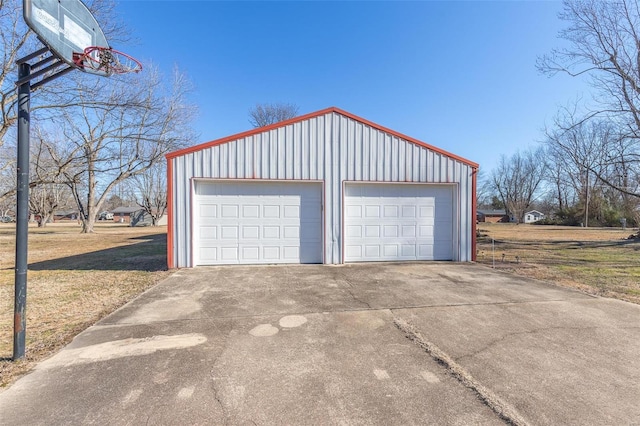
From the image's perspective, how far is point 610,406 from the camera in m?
2.28

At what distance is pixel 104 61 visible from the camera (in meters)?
3.40

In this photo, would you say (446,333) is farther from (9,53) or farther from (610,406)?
(9,53)

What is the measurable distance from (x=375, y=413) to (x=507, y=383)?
4.19ft

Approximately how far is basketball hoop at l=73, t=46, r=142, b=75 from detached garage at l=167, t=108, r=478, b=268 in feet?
12.9

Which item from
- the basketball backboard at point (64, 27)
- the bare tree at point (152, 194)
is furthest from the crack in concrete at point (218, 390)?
the bare tree at point (152, 194)

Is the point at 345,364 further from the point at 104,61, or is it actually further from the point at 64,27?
the point at 64,27

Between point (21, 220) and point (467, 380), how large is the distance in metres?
4.45

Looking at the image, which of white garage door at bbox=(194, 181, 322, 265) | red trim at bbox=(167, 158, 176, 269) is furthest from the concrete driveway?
white garage door at bbox=(194, 181, 322, 265)

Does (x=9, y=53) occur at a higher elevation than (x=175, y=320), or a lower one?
higher

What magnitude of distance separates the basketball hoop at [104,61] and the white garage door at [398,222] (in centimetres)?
585

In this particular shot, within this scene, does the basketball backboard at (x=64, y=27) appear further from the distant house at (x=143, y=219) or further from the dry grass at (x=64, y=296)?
the distant house at (x=143, y=219)

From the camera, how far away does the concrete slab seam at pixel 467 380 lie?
2156 millimetres

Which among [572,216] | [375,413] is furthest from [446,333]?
[572,216]

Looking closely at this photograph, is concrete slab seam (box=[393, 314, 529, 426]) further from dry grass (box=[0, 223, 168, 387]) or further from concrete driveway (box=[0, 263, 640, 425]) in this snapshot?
dry grass (box=[0, 223, 168, 387])
